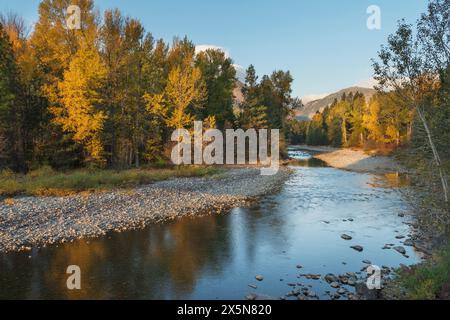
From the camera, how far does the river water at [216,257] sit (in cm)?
1032

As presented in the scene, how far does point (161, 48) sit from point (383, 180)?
31.3 meters

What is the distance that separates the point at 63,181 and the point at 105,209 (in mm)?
6375

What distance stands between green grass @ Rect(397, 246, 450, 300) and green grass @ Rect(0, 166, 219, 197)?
19656 mm

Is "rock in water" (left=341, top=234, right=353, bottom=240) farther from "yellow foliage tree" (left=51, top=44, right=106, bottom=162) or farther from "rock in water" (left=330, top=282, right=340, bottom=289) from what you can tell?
"yellow foliage tree" (left=51, top=44, right=106, bottom=162)

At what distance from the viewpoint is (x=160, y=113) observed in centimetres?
3606

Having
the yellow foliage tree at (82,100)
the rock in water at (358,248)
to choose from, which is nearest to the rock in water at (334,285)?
the rock in water at (358,248)

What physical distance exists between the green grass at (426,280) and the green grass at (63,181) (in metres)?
19.7

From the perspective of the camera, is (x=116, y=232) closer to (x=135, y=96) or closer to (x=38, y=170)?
(x=38, y=170)

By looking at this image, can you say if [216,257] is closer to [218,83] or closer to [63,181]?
[63,181]

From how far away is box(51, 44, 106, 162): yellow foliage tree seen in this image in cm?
2744

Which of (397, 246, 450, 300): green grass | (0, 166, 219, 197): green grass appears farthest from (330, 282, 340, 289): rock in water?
(0, 166, 219, 197): green grass

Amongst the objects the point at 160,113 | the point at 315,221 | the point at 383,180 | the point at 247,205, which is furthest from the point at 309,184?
the point at 160,113

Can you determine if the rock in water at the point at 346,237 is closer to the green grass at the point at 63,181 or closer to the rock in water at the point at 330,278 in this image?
the rock in water at the point at 330,278

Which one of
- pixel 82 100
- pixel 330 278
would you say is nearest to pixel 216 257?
pixel 330 278
